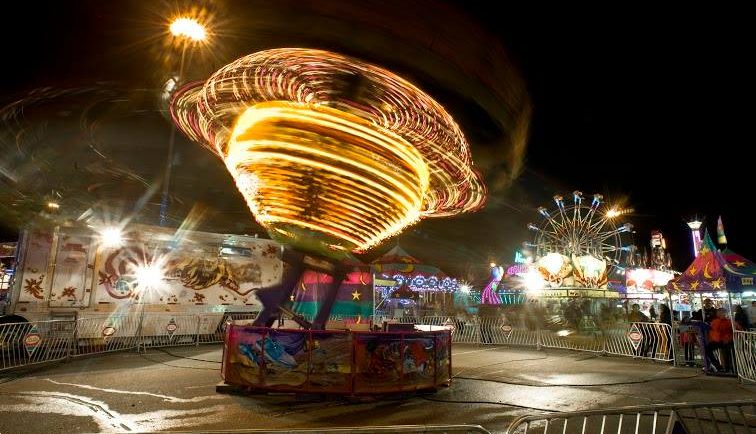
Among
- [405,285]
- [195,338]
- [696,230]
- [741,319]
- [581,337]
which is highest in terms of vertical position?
[696,230]

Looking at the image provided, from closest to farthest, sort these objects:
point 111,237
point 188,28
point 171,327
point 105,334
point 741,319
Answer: point 188,28
point 105,334
point 111,237
point 741,319
point 171,327

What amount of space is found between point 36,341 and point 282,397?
8299 millimetres

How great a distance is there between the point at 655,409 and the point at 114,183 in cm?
2301

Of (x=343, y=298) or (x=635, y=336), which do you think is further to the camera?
(x=343, y=298)

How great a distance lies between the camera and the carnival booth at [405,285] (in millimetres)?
28203

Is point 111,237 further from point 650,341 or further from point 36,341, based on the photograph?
point 650,341

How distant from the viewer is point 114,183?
21.1m

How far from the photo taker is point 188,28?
9609 millimetres

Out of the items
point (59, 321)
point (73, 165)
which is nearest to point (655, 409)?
point (59, 321)

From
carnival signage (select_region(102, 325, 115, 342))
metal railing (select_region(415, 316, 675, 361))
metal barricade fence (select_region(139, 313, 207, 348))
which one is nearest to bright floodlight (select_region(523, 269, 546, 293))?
metal railing (select_region(415, 316, 675, 361))

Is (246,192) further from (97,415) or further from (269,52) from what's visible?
(97,415)

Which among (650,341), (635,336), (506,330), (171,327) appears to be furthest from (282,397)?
(506,330)

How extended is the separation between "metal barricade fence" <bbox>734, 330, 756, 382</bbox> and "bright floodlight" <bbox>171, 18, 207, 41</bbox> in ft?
49.8

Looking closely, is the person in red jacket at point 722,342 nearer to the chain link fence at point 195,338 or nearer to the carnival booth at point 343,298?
the chain link fence at point 195,338
